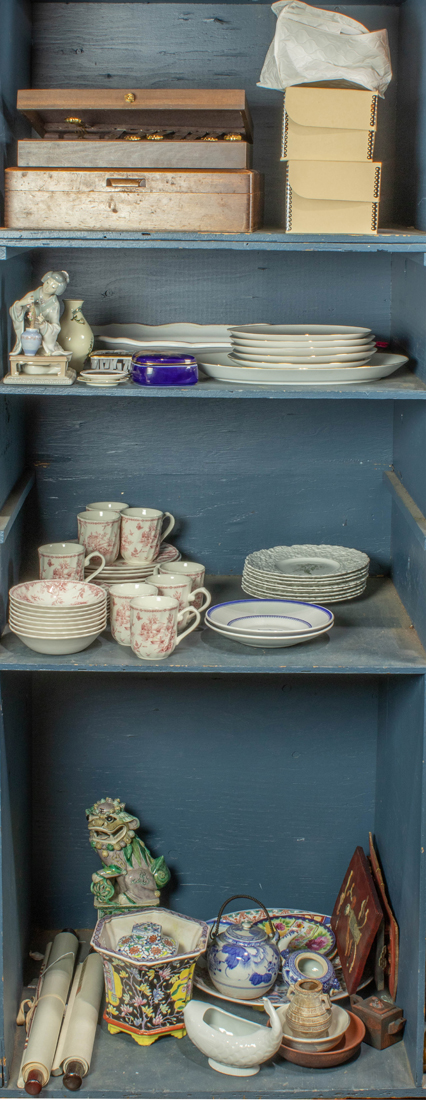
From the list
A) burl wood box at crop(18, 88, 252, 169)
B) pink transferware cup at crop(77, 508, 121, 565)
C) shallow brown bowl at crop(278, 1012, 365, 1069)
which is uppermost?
burl wood box at crop(18, 88, 252, 169)

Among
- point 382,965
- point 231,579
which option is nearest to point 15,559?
point 231,579

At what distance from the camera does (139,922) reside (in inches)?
94.2

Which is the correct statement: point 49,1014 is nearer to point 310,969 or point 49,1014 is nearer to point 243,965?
point 243,965

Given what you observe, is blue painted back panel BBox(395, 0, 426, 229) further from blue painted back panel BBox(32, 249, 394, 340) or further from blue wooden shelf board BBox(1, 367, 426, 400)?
blue wooden shelf board BBox(1, 367, 426, 400)

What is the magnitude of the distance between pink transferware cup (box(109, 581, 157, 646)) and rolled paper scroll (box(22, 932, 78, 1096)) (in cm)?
79

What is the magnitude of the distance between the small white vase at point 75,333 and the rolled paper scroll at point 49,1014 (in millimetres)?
1337

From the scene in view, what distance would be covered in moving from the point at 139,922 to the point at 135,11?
6.63 ft

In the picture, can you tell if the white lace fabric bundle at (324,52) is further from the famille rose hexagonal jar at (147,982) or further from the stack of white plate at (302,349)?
the famille rose hexagonal jar at (147,982)

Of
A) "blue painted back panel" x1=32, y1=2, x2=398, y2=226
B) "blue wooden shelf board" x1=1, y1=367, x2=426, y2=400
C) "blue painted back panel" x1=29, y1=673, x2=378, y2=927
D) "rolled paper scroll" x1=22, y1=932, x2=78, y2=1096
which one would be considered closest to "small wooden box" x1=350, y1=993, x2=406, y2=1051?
"blue painted back panel" x1=29, y1=673, x2=378, y2=927

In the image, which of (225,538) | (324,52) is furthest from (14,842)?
(324,52)

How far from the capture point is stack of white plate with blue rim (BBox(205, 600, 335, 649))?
6.77 feet

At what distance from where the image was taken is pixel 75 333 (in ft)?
7.31

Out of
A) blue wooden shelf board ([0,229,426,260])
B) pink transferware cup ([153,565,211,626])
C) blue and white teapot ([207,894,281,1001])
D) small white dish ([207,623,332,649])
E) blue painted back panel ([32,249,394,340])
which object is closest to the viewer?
blue wooden shelf board ([0,229,426,260])

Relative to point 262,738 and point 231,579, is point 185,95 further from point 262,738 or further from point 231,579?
point 262,738
